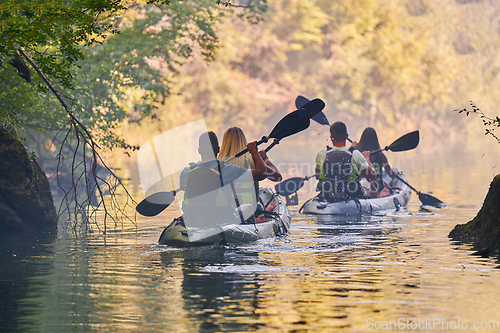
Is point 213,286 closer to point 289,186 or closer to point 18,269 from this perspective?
point 18,269

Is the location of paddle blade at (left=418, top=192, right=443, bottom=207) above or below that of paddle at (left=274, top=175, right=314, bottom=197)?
below

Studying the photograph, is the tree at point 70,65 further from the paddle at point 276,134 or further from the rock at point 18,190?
the paddle at point 276,134

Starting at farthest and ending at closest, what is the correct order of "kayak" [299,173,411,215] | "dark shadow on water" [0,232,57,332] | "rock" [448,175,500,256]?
"kayak" [299,173,411,215]
"rock" [448,175,500,256]
"dark shadow on water" [0,232,57,332]

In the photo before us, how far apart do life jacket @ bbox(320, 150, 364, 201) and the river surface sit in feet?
5.69

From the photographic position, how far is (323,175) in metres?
13.2

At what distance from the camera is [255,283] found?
7.17m

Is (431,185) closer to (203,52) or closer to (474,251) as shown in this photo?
(203,52)

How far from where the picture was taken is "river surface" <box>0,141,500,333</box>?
18.7 feet

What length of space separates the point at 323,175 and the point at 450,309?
7.28 m

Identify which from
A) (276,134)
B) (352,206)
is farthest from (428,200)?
(276,134)

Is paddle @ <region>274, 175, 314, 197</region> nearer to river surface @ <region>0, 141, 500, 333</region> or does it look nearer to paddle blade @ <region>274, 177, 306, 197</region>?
paddle blade @ <region>274, 177, 306, 197</region>

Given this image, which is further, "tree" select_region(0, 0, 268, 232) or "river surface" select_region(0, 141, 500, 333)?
"tree" select_region(0, 0, 268, 232)

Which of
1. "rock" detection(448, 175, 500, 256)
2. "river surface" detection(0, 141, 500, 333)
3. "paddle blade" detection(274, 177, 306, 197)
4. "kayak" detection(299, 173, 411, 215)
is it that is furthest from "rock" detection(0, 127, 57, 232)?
"rock" detection(448, 175, 500, 256)

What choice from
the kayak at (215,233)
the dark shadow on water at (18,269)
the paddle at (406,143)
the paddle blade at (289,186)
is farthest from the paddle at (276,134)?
the paddle blade at (289,186)
